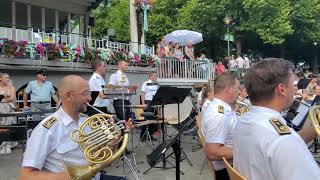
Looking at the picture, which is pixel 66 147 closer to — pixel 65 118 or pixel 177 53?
pixel 65 118

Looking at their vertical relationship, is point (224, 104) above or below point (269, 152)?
above

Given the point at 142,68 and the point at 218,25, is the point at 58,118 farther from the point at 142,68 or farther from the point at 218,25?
the point at 218,25

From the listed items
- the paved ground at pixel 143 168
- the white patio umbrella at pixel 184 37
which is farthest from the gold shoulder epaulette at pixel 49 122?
the white patio umbrella at pixel 184 37

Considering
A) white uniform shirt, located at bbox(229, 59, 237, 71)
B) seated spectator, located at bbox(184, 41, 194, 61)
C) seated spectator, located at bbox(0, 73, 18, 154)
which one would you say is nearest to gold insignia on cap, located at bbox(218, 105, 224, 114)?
seated spectator, located at bbox(0, 73, 18, 154)

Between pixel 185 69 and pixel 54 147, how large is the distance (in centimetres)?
1721

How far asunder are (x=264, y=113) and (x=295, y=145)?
0.31 metres

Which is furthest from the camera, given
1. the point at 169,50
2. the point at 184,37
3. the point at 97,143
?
the point at 184,37

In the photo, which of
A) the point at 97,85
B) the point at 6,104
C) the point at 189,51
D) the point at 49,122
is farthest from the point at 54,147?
the point at 189,51

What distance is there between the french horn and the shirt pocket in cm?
10

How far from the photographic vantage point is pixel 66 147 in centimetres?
353

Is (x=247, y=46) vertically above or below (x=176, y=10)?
below

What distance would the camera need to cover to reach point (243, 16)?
3253 cm

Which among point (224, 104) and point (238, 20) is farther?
point (238, 20)

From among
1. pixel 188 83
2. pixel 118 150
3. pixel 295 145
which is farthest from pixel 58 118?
pixel 188 83
